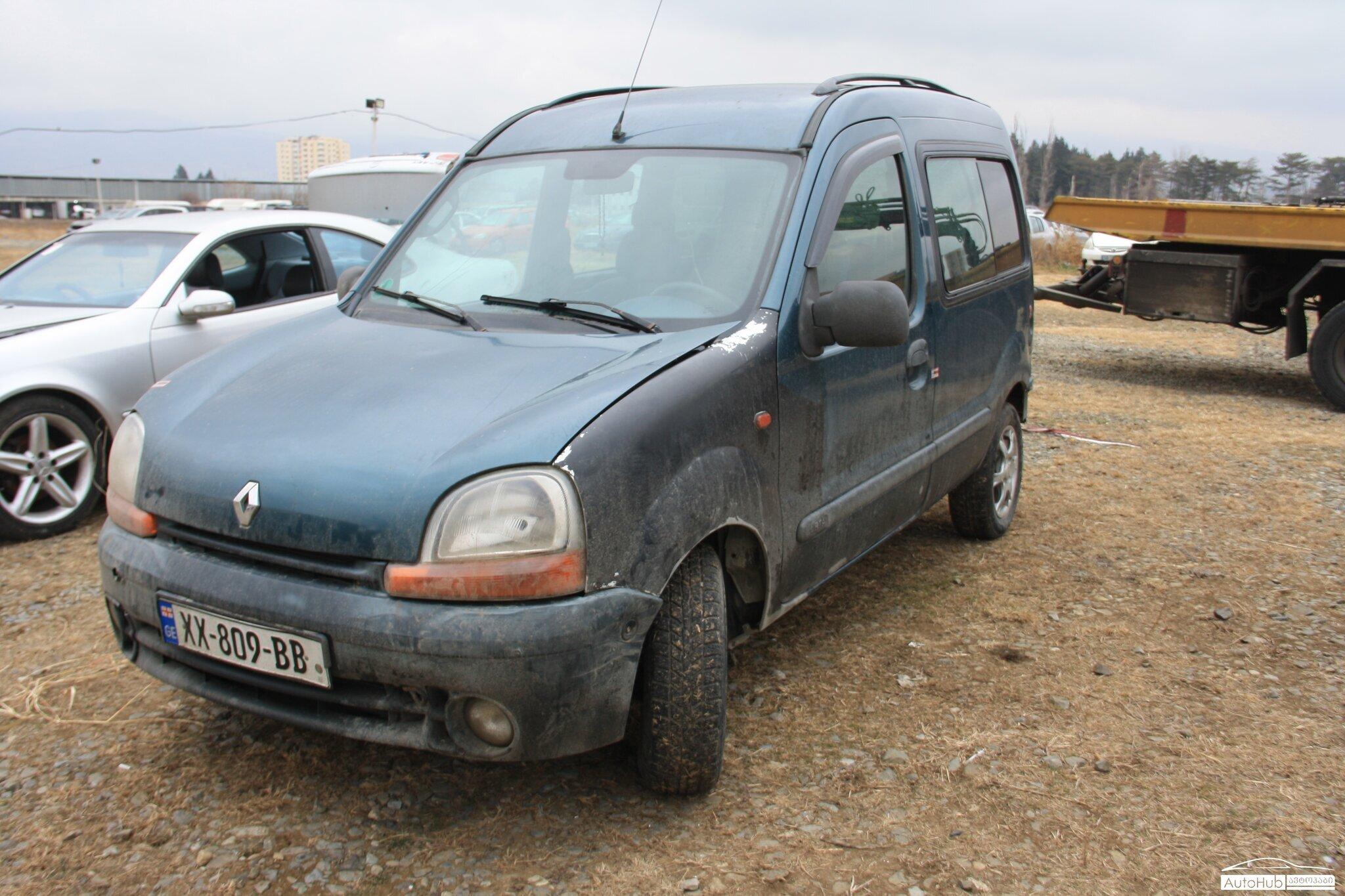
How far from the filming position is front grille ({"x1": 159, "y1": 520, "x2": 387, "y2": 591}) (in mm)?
2367

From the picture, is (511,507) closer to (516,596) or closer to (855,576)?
(516,596)

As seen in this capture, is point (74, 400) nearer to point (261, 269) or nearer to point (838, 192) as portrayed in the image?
point (261, 269)

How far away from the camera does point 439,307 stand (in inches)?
131

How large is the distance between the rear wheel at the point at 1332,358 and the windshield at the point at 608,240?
7786 millimetres

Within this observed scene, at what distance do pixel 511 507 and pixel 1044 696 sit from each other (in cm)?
211

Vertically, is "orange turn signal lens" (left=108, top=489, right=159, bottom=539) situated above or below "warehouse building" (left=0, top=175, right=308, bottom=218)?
below

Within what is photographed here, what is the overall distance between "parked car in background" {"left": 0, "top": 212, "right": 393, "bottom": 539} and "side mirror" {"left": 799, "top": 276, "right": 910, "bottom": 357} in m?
3.05

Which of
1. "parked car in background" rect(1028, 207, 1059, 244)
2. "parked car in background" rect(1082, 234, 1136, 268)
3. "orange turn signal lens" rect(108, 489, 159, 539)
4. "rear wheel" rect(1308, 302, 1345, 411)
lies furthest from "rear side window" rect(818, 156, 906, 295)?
"parked car in background" rect(1028, 207, 1059, 244)

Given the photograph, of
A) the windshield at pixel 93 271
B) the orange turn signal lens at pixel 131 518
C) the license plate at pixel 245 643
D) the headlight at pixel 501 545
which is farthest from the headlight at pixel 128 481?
the windshield at pixel 93 271

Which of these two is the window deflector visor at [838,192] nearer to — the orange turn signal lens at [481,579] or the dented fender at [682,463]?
the dented fender at [682,463]

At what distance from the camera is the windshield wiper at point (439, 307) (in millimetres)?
3189

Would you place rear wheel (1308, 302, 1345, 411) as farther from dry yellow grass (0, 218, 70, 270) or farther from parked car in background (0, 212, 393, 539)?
dry yellow grass (0, 218, 70, 270)

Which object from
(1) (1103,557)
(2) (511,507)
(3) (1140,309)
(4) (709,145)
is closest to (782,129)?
(4) (709,145)

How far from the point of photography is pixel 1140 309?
10.1 metres
